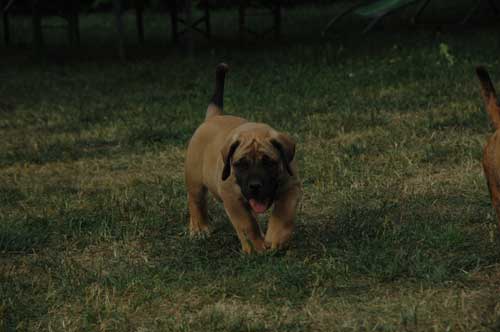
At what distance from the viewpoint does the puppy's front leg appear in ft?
16.5

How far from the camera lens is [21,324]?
164 inches

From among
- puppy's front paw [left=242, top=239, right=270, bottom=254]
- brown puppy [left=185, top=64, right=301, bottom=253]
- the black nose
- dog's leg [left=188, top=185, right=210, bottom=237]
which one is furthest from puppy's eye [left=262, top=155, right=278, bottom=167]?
dog's leg [left=188, top=185, right=210, bottom=237]

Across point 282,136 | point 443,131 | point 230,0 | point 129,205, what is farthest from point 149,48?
point 282,136

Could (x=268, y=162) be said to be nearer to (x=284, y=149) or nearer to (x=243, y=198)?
(x=284, y=149)

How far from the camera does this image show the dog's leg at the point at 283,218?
4.99m

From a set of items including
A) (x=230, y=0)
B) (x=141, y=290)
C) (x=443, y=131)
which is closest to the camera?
(x=141, y=290)

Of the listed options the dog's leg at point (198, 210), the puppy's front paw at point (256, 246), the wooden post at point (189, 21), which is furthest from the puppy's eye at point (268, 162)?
the wooden post at point (189, 21)

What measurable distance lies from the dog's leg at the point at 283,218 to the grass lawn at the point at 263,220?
0.31 feet

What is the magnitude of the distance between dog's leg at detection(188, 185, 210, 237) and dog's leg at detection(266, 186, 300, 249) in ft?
2.62

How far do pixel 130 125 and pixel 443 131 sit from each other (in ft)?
11.8

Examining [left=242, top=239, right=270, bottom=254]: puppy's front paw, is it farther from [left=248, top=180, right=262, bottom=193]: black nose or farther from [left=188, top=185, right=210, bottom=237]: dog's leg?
[left=188, top=185, right=210, bottom=237]: dog's leg

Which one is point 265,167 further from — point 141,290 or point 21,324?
point 21,324

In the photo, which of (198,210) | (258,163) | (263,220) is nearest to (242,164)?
(258,163)

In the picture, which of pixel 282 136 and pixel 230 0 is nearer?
pixel 282 136
